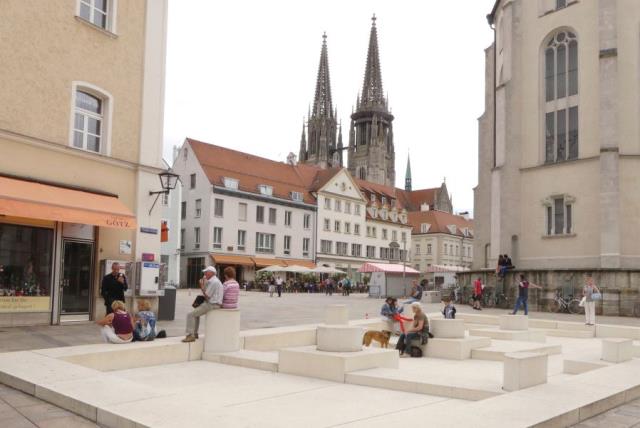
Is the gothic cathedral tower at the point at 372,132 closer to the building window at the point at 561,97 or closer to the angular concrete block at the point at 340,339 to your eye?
the building window at the point at 561,97

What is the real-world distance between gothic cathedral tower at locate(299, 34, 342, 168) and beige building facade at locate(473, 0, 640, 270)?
8162 centimetres

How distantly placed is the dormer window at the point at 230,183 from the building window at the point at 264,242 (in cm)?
528

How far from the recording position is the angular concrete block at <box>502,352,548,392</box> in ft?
26.8

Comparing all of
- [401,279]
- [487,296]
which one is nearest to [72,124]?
[487,296]

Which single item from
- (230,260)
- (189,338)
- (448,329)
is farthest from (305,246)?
(189,338)

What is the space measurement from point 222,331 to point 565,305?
62.6 ft

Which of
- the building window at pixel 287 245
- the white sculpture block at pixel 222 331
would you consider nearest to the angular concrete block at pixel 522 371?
the white sculpture block at pixel 222 331

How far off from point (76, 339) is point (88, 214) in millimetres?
3493

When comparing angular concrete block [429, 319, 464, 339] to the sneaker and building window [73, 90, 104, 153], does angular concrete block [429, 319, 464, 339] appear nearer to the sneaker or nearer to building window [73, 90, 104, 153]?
the sneaker

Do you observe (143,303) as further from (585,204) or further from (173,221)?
(173,221)

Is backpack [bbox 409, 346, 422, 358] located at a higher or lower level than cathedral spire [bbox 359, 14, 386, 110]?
lower

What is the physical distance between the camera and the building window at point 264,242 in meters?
62.4

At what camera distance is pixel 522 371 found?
8.20 meters

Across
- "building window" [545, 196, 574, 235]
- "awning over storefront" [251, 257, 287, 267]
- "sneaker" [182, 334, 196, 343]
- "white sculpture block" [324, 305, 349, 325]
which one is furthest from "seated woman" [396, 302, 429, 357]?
"awning over storefront" [251, 257, 287, 267]
